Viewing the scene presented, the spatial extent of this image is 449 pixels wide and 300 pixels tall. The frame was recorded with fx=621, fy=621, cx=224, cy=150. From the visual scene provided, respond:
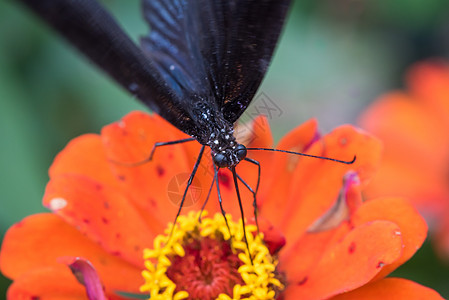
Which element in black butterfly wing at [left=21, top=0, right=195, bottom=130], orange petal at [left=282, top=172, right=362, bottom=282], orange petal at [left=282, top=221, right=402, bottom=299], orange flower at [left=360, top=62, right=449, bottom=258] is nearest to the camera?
black butterfly wing at [left=21, top=0, right=195, bottom=130]

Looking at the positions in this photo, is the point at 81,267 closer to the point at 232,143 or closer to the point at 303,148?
the point at 232,143

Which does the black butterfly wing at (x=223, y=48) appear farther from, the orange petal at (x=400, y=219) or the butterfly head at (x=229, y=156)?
the orange petal at (x=400, y=219)

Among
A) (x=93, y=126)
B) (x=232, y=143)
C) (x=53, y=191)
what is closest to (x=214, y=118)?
(x=232, y=143)

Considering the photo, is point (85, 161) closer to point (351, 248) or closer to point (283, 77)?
point (351, 248)

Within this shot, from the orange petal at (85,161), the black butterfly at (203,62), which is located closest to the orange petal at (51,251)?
the orange petal at (85,161)

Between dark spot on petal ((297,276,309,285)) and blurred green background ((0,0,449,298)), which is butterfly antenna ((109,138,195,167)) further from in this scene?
blurred green background ((0,0,449,298))

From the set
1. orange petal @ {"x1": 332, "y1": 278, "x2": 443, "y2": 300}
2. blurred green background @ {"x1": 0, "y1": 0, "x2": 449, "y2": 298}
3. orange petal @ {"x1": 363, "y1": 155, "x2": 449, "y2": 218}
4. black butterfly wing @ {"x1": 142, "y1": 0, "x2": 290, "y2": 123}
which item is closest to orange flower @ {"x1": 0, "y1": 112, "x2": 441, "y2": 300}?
orange petal @ {"x1": 332, "y1": 278, "x2": 443, "y2": 300}

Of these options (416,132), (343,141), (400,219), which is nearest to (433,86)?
(416,132)
